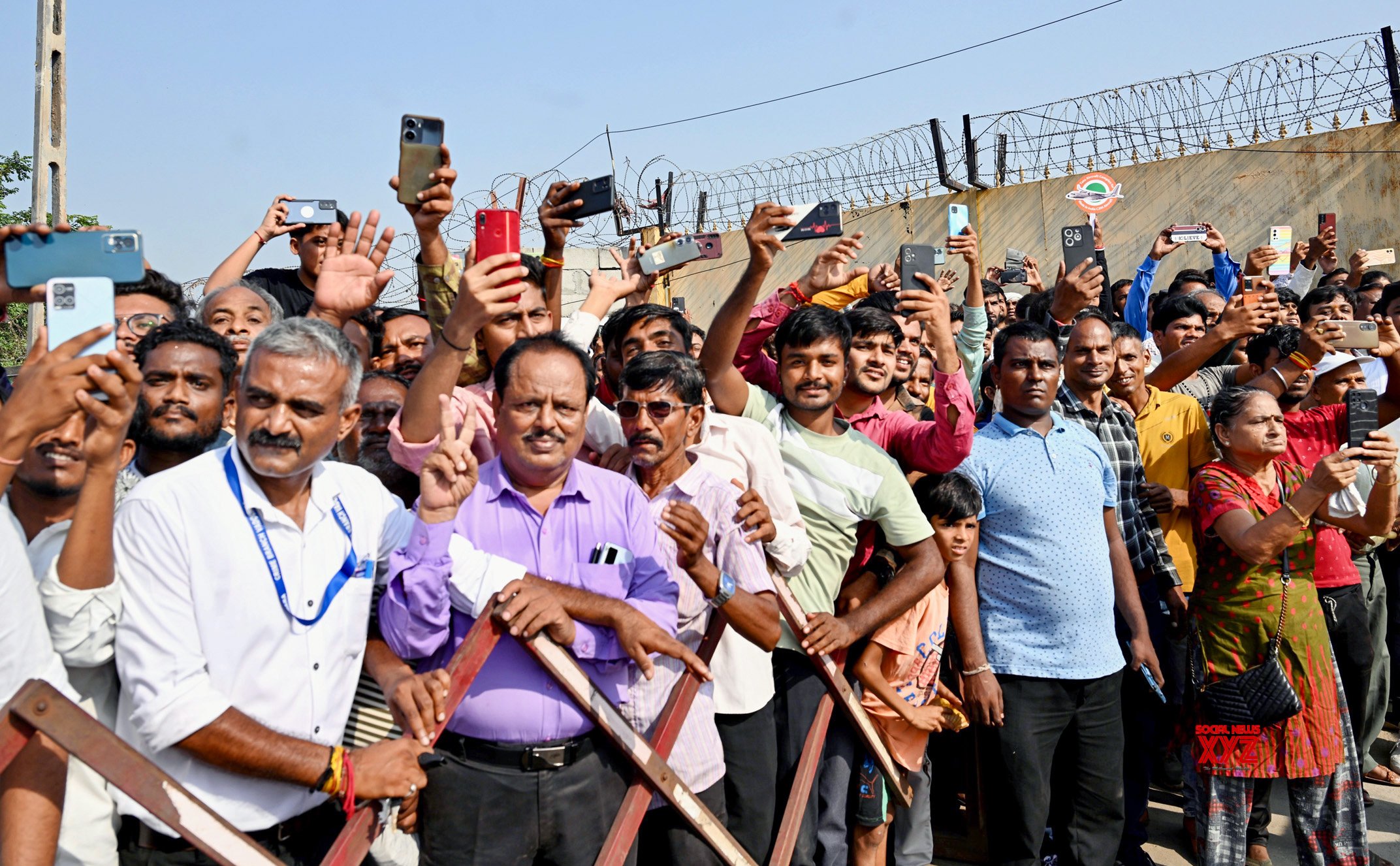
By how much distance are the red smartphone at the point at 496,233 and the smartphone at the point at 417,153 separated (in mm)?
250

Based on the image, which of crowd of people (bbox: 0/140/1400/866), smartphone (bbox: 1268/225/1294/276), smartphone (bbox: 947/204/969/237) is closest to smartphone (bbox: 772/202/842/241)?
crowd of people (bbox: 0/140/1400/866)

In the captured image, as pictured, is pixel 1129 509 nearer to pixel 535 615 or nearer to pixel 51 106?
pixel 535 615

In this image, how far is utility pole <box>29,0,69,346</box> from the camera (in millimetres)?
8414

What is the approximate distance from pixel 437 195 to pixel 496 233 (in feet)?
0.95

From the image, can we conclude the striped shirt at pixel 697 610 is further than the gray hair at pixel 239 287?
No

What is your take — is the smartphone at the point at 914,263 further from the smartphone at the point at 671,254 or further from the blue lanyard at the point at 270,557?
the blue lanyard at the point at 270,557

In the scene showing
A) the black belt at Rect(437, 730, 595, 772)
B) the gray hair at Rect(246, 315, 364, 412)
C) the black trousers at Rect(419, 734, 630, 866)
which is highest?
the gray hair at Rect(246, 315, 364, 412)

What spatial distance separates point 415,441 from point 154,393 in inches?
28.7

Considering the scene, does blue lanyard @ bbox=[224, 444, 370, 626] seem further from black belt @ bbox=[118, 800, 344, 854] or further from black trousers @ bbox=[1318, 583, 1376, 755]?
black trousers @ bbox=[1318, 583, 1376, 755]

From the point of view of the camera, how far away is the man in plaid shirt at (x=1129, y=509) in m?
4.91

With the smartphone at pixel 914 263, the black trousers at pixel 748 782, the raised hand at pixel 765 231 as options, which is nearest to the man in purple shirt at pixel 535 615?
the black trousers at pixel 748 782

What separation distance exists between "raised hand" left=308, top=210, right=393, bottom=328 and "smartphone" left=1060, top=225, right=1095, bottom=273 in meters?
3.76

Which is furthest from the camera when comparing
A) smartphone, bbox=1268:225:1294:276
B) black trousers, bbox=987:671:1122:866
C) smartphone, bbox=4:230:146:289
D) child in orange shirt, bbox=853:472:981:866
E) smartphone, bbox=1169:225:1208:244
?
smartphone, bbox=1268:225:1294:276

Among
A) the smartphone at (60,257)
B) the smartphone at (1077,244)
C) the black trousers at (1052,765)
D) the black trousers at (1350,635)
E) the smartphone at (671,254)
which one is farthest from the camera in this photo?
the smartphone at (1077,244)
